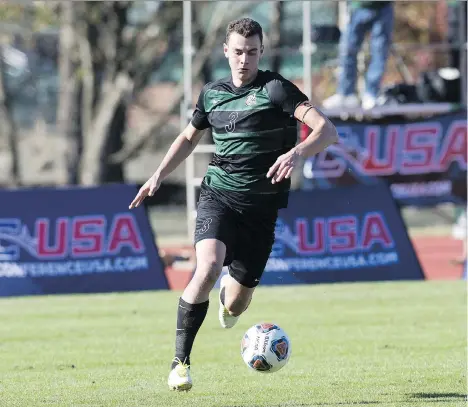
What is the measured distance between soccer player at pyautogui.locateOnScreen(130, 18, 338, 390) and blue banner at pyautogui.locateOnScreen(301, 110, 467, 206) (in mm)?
9194

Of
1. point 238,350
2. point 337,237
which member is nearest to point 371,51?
point 337,237

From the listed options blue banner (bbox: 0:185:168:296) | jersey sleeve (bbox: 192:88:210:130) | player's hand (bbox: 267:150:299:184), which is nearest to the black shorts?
jersey sleeve (bbox: 192:88:210:130)

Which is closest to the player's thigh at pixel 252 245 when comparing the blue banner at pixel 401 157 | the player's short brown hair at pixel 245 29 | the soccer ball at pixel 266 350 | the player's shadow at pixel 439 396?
the soccer ball at pixel 266 350

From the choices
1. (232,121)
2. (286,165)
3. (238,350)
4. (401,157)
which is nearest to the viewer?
(286,165)

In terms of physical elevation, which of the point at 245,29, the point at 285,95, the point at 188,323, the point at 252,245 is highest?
the point at 245,29

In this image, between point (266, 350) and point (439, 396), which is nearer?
point (439, 396)

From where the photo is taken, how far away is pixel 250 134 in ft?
26.0

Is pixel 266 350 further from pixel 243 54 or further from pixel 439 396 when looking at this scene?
pixel 243 54

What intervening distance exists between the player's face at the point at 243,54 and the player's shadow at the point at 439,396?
2331mm

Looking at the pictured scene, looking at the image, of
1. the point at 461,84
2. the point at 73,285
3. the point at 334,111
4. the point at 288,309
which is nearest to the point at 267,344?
the point at 288,309

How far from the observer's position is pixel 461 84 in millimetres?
19125

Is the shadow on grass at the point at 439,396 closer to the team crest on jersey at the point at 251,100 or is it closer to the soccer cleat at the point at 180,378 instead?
the soccer cleat at the point at 180,378

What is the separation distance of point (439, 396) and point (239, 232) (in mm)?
1702

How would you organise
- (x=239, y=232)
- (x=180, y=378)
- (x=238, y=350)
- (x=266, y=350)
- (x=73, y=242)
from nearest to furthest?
(x=180, y=378), (x=266, y=350), (x=239, y=232), (x=238, y=350), (x=73, y=242)
